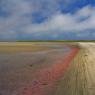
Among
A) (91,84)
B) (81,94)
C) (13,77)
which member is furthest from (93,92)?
(13,77)

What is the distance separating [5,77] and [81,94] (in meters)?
4.63

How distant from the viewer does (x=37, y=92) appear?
27.5 feet

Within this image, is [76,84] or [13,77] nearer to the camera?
[76,84]

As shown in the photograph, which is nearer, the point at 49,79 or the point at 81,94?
the point at 81,94

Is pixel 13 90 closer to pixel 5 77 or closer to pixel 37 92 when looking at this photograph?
pixel 37 92

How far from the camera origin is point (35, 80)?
10789 mm

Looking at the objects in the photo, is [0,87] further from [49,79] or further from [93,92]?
[93,92]

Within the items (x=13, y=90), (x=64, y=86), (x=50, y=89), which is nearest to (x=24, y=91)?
(x=13, y=90)

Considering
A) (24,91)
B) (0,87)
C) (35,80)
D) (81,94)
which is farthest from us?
(35,80)

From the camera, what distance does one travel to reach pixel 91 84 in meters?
9.59

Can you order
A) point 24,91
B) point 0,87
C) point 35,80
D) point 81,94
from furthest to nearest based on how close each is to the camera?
1. point 35,80
2. point 0,87
3. point 24,91
4. point 81,94

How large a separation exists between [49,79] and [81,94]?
10.5ft

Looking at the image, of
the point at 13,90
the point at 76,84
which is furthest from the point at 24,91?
the point at 76,84

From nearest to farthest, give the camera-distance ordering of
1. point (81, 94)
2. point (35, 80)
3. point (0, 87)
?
point (81, 94)
point (0, 87)
point (35, 80)
